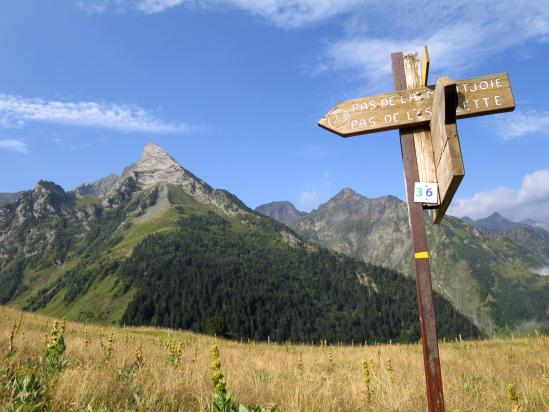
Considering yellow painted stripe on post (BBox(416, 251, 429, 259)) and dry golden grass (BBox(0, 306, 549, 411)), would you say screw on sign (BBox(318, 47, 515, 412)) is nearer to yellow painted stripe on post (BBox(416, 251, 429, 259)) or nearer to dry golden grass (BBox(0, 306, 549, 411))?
yellow painted stripe on post (BBox(416, 251, 429, 259))

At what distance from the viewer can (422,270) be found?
4219 mm

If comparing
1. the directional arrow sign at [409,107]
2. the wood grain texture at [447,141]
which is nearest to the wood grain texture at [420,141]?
the directional arrow sign at [409,107]

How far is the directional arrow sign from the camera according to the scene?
4.11m

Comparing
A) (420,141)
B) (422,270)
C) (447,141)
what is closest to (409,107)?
(420,141)

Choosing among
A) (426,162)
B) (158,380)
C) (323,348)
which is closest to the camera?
(426,162)

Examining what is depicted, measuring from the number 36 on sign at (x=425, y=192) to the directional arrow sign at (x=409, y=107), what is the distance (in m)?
0.74

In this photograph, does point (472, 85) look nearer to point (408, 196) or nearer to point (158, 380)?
point (408, 196)

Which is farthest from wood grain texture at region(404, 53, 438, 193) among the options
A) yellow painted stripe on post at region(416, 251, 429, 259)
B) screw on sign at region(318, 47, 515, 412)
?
yellow painted stripe on post at region(416, 251, 429, 259)

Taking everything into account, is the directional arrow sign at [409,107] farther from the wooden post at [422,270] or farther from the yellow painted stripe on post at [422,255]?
the yellow painted stripe on post at [422,255]

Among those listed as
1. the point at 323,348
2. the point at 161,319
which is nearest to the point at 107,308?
the point at 161,319

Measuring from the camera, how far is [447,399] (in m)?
5.59

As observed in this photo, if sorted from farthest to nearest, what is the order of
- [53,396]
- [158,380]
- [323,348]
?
1. [323,348]
2. [158,380]
3. [53,396]

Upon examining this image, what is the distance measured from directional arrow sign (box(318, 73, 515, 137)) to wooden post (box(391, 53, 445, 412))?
0.58 ft

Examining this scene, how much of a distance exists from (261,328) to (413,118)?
20205 centimetres
